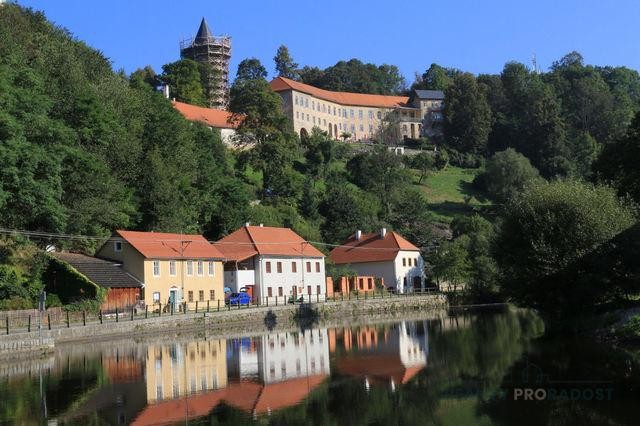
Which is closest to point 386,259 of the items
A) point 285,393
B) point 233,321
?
point 233,321

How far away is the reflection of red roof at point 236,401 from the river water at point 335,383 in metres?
0.03

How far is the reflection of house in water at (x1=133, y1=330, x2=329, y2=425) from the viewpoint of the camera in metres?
22.2

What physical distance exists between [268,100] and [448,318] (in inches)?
2075

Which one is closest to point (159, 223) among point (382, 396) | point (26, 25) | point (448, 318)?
point (26, 25)

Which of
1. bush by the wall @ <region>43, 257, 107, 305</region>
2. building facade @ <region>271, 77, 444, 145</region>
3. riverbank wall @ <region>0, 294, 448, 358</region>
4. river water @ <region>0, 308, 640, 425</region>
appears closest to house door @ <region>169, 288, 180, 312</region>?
riverbank wall @ <region>0, 294, 448, 358</region>

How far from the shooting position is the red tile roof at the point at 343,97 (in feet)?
471

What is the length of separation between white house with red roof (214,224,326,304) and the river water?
2726 centimetres

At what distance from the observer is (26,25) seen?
7050 cm

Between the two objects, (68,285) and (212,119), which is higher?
(212,119)

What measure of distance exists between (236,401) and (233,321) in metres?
32.5

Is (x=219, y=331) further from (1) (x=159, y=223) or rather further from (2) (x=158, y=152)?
(2) (x=158, y=152)

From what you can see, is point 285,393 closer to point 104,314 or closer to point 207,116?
point 104,314

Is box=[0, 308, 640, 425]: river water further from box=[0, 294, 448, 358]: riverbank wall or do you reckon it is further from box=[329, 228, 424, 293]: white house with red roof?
box=[329, 228, 424, 293]: white house with red roof

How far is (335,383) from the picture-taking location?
2630cm
